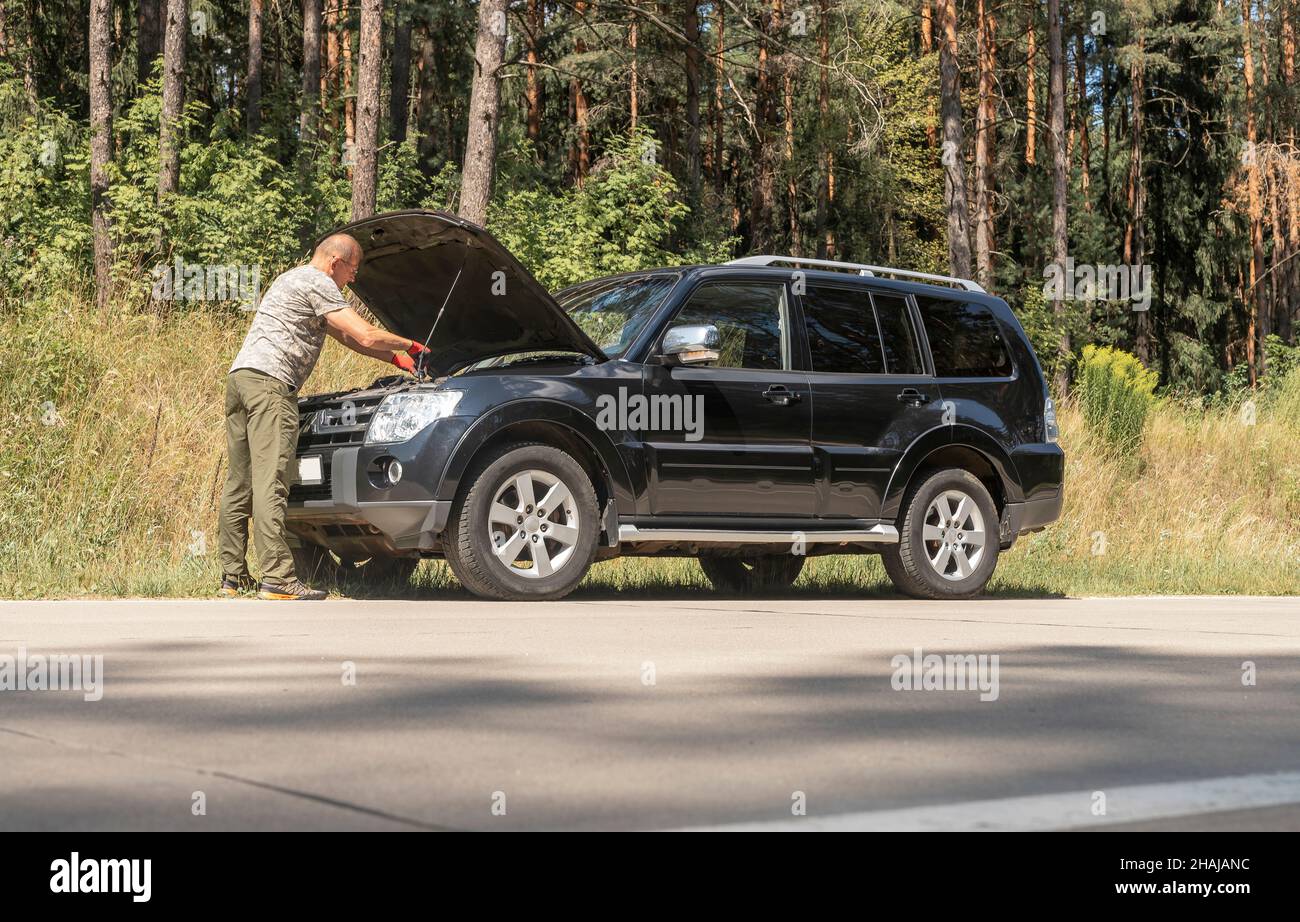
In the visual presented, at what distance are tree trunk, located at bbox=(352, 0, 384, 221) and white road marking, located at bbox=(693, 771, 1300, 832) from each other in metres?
20.3

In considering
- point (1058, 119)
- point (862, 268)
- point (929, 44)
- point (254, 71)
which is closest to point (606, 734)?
point (862, 268)

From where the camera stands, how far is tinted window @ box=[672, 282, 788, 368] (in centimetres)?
1047

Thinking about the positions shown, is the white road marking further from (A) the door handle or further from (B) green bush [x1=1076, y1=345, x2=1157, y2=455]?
(B) green bush [x1=1076, y1=345, x2=1157, y2=455]

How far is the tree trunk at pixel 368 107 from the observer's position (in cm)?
2327

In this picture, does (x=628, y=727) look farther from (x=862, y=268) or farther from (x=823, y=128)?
(x=823, y=128)

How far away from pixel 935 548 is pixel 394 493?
3.97 m

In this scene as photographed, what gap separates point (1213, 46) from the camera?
47.8 meters

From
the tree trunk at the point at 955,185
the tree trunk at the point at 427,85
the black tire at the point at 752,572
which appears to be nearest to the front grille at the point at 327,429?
the black tire at the point at 752,572

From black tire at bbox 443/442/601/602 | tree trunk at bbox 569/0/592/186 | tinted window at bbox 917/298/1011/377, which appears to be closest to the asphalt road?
black tire at bbox 443/442/601/602
